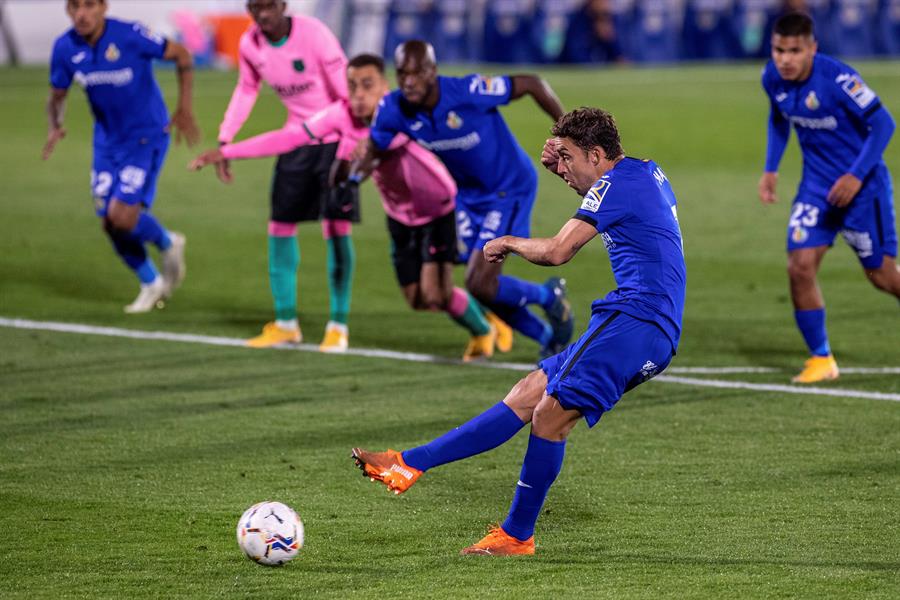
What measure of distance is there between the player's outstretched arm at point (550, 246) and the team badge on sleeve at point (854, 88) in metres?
3.66

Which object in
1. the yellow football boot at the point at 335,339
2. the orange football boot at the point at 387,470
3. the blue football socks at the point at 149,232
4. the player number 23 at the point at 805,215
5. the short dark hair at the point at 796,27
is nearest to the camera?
the orange football boot at the point at 387,470

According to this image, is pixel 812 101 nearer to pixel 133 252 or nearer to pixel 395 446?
pixel 395 446

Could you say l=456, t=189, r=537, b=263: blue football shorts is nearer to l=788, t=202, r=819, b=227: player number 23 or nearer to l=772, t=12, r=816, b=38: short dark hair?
l=788, t=202, r=819, b=227: player number 23

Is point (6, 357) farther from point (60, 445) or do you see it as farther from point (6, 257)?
point (6, 257)

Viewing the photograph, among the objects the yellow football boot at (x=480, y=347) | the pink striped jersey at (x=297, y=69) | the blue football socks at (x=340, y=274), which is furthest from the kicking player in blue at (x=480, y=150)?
the pink striped jersey at (x=297, y=69)

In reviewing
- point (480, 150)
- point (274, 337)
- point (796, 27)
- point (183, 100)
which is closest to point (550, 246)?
point (480, 150)

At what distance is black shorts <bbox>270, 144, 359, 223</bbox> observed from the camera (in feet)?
32.8

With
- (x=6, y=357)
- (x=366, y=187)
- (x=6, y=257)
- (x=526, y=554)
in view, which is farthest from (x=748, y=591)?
(x=366, y=187)

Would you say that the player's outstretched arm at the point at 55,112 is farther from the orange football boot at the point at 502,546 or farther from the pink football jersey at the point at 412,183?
the orange football boot at the point at 502,546

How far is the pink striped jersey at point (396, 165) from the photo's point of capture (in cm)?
931

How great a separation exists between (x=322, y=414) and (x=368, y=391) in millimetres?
618

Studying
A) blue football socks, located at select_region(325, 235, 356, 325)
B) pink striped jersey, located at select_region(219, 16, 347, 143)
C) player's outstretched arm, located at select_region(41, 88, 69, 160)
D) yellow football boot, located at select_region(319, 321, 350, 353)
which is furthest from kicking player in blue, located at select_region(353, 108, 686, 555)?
player's outstretched arm, located at select_region(41, 88, 69, 160)

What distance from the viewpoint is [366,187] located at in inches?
695

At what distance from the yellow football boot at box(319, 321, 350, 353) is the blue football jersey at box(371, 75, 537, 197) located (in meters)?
1.50
